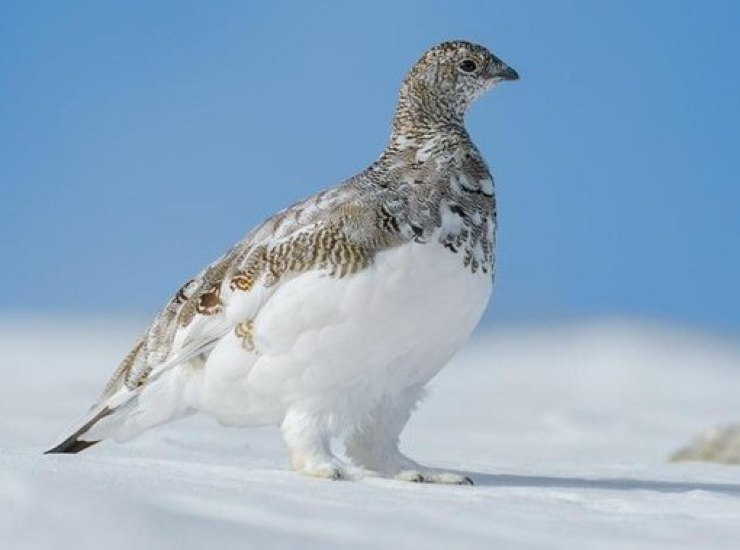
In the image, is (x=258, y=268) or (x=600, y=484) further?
(x=600, y=484)

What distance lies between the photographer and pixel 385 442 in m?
7.98

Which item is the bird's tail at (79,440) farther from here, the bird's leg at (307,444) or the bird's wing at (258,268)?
the bird's leg at (307,444)

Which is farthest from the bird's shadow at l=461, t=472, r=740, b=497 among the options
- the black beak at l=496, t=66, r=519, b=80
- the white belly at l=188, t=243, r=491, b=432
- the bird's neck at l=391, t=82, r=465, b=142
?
the black beak at l=496, t=66, r=519, b=80

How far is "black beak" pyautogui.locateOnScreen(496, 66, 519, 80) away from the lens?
837 centimetres

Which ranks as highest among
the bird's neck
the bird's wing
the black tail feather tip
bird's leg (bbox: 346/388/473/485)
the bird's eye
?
the bird's eye

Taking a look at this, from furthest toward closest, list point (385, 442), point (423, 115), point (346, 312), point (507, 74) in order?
point (507, 74) < point (423, 115) < point (385, 442) < point (346, 312)

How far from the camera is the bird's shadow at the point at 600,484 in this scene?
8016 millimetres

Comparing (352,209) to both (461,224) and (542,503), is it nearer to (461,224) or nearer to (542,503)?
(461,224)

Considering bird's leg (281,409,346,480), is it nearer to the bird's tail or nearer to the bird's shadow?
the bird's shadow

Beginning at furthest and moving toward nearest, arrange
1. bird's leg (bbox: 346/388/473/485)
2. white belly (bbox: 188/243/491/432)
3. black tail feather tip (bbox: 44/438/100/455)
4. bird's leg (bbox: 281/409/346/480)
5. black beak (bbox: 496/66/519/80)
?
black beak (bbox: 496/66/519/80) < black tail feather tip (bbox: 44/438/100/455) < bird's leg (bbox: 346/388/473/485) < bird's leg (bbox: 281/409/346/480) < white belly (bbox: 188/243/491/432)

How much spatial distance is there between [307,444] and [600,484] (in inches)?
64.6

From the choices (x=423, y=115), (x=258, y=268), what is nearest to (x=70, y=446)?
(x=258, y=268)

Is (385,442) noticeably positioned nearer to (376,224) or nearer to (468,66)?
(376,224)

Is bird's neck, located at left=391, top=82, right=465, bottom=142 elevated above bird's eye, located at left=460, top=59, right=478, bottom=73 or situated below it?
below
